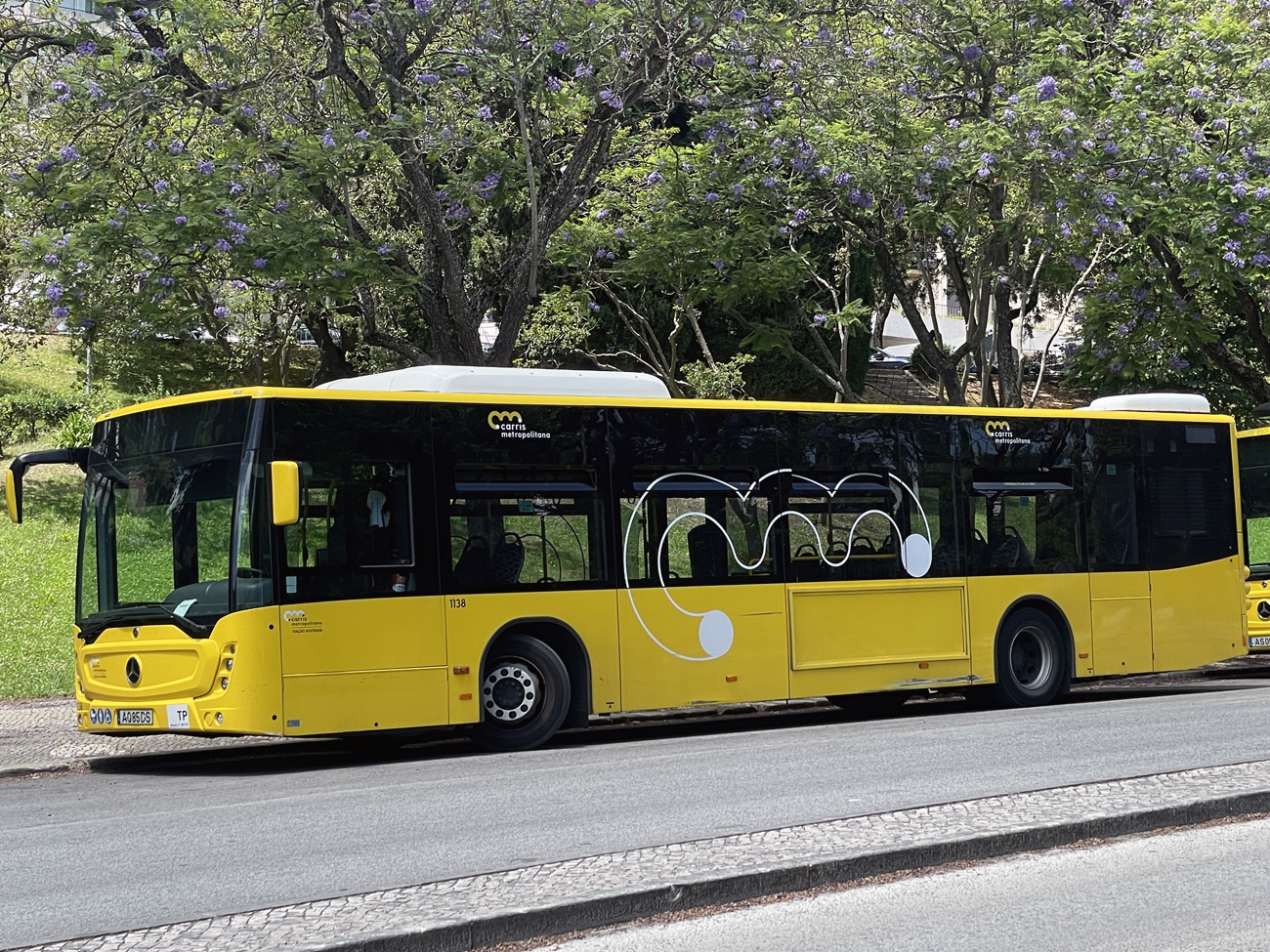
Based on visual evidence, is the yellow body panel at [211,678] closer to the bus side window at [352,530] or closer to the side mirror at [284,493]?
the bus side window at [352,530]

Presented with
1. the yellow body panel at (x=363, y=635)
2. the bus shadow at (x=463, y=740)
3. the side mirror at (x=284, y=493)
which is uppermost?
the side mirror at (x=284, y=493)

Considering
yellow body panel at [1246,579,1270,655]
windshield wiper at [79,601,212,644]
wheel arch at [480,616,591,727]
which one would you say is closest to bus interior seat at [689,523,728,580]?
wheel arch at [480,616,591,727]

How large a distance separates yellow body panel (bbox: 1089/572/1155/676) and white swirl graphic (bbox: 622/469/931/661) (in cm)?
247

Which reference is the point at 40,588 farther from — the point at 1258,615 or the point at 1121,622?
the point at 1258,615

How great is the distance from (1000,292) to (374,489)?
15014 millimetres

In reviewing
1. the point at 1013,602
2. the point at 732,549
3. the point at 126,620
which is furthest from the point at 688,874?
the point at 1013,602

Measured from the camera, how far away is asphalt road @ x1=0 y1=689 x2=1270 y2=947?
680 centimetres

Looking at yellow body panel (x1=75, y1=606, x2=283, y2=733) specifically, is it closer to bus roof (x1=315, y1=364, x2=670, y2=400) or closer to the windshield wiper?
the windshield wiper


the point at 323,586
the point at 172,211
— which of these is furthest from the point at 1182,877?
the point at 172,211

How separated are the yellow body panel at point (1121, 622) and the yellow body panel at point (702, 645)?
4.22m

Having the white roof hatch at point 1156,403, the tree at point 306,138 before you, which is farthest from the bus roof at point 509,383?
the white roof hatch at point 1156,403

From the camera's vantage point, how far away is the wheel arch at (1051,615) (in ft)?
50.6

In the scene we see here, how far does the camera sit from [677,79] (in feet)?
58.8

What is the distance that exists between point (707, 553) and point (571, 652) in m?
1.60
